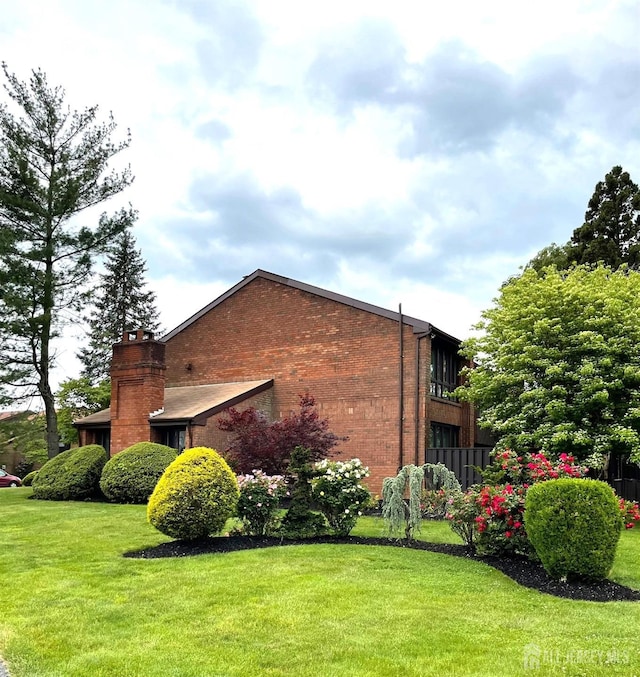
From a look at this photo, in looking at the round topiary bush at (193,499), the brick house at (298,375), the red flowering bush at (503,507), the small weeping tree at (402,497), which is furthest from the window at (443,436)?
the round topiary bush at (193,499)

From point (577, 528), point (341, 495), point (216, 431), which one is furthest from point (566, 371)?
point (216, 431)

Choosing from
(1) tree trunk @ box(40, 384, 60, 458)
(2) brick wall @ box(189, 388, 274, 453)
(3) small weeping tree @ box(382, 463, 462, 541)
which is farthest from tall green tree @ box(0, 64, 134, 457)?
(3) small weeping tree @ box(382, 463, 462, 541)

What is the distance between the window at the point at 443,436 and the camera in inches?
835

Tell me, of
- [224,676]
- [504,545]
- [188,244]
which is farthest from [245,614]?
[188,244]

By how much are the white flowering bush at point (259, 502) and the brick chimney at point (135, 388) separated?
35.3 ft

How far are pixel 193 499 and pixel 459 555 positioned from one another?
438cm

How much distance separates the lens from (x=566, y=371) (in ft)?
59.4

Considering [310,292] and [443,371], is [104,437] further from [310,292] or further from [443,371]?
[443,371]

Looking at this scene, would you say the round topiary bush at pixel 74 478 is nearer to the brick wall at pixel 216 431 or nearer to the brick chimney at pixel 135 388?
the brick chimney at pixel 135 388

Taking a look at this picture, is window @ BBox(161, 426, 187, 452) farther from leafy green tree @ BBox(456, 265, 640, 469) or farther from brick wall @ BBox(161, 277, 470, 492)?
leafy green tree @ BBox(456, 265, 640, 469)

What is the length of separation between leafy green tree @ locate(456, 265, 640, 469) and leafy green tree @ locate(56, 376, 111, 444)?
22643mm

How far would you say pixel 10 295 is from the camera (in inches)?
935

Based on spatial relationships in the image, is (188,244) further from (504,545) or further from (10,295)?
(504,545)

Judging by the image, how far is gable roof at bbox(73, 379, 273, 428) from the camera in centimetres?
2072
